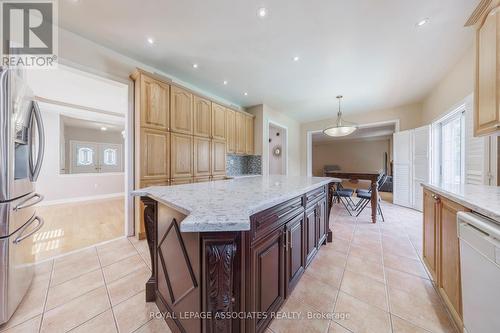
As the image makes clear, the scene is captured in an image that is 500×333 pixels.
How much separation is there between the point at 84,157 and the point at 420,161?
→ 9420 mm

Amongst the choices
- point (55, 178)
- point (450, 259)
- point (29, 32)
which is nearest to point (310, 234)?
point (450, 259)

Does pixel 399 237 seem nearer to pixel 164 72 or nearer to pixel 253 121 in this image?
pixel 253 121

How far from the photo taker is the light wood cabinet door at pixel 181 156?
271 centimetres

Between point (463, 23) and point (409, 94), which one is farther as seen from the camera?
point (409, 94)

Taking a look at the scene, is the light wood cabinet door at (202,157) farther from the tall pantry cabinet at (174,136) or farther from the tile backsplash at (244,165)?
the tile backsplash at (244,165)

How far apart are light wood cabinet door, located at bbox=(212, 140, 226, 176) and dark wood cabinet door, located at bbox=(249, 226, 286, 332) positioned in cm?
247

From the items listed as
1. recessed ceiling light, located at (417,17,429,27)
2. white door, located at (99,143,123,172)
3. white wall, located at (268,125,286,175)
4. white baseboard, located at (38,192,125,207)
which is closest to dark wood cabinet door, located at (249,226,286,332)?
recessed ceiling light, located at (417,17,429,27)

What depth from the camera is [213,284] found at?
0.72m

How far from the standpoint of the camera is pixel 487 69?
140 cm

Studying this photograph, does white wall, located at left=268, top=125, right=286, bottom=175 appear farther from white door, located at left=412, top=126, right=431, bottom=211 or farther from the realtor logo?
the realtor logo

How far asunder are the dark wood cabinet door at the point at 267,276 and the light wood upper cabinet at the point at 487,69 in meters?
1.86

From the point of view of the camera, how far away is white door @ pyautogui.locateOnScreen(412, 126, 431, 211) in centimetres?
364

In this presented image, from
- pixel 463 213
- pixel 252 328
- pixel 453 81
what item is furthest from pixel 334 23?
pixel 252 328

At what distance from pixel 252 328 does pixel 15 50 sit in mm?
3303
